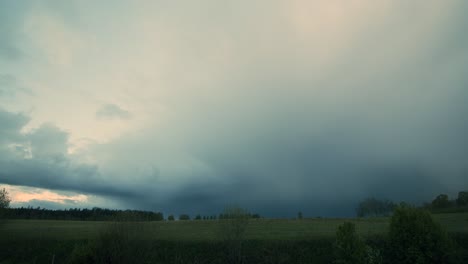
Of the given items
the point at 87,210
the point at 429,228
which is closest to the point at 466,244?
the point at 429,228

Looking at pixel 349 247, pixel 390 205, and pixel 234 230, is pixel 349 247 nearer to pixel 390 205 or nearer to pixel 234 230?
pixel 234 230

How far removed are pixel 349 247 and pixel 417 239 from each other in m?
10.0

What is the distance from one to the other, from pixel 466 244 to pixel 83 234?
215 ft

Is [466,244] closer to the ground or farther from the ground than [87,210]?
closer to the ground

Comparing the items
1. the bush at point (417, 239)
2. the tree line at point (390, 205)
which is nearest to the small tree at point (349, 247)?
the bush at point (417, 239)

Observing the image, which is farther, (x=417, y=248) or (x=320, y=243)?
(x=320, y=243)

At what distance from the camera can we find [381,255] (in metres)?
49.4

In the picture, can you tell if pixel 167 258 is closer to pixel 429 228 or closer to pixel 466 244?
pixel 429 228

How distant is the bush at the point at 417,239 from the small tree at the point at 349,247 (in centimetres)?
680

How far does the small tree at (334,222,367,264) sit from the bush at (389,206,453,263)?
680 cm

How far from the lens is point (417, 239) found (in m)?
44.7

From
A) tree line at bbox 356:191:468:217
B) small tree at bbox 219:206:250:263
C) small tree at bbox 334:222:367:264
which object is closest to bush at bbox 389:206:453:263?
small tree at bbox 334:222:367:264

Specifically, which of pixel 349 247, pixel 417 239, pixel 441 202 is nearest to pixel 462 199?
pixel 441 202

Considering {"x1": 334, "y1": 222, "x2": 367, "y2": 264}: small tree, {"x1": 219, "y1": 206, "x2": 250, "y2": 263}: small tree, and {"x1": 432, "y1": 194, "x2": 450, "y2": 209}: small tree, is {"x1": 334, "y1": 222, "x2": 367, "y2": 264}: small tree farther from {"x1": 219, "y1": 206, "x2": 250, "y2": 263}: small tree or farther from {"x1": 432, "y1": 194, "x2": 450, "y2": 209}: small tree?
{"x1": 432, "y1": 194, "x2": 450, "y2": 209}: small tree
